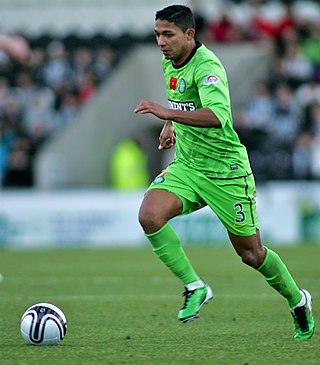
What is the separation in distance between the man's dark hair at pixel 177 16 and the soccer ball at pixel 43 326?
209 cm

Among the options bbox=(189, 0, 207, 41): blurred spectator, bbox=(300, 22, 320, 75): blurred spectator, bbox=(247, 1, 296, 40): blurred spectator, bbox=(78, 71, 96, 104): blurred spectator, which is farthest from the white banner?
bbox=(247, 1, 296, 40): blurred spectator

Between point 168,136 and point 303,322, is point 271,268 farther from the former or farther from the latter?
point 168,136

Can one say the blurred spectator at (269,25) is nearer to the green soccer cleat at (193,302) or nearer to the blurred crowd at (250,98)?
the blurred crowd at (250,98)

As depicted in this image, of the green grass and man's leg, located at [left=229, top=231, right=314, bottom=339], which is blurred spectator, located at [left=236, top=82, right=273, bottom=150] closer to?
the green grass

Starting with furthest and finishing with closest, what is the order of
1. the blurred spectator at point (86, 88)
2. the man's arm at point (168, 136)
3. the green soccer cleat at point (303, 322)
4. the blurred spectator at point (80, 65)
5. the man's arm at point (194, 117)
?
the blurred spectator at point (80, 65)
the blurred spectator at point (86, 88)
the man's arm at point (168, 136)
the green soccer cleat at point (303, 322)
the man's arm at point (194, 117)

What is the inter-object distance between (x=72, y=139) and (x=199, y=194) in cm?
1305

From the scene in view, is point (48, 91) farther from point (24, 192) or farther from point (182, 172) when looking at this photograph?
point (182, 172)

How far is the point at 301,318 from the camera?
23.3ft

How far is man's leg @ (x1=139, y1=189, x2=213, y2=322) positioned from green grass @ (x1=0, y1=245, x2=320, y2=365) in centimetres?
25

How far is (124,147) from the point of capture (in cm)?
1955

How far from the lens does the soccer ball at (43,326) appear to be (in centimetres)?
666

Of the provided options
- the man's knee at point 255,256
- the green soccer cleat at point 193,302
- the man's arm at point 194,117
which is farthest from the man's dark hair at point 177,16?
the green soccer cleat at point 193,302

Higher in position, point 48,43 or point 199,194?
point 48,43

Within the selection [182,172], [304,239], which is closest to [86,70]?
[304,239]
